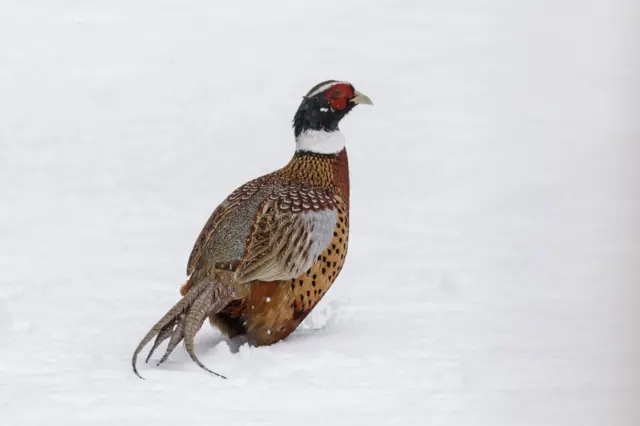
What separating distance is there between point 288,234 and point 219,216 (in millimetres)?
425

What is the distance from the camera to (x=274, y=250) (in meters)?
5.96

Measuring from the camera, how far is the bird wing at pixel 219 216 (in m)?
6.20

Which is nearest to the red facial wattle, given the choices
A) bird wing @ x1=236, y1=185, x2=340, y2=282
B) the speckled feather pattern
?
the speckled feather pattern

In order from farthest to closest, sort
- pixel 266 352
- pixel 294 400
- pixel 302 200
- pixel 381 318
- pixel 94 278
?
pixel 94 278
pixel 381 318
pixel 302 200
pixel 266 352
pixel 294 400

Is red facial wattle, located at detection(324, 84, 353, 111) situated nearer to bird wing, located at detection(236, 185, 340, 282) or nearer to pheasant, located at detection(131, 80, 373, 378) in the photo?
pheasant, located at detection(131, 80, 373, 378)

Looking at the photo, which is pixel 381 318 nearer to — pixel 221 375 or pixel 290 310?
pixel 290 310

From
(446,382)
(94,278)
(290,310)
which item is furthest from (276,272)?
(94,278)

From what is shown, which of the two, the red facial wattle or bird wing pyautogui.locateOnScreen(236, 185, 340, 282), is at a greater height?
the red facial wattle

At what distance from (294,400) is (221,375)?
438 millimetres

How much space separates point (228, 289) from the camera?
5859mm

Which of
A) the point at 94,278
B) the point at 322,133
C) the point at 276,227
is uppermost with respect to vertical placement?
the point at 322,133

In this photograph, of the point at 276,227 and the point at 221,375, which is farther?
the point at 276,227

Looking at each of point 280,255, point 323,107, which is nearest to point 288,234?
point 280,255

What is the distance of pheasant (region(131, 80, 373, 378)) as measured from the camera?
19.2ft
